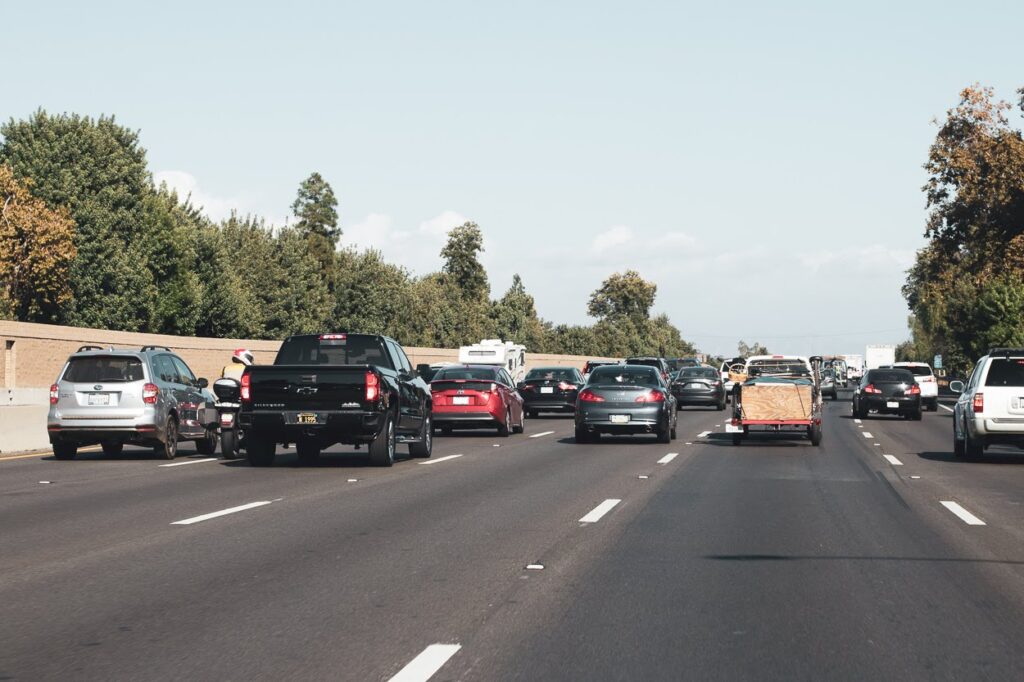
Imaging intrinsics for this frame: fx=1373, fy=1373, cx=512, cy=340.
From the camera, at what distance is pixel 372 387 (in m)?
19.2

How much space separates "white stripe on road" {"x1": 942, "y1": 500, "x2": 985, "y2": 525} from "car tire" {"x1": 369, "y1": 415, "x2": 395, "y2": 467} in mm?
7922

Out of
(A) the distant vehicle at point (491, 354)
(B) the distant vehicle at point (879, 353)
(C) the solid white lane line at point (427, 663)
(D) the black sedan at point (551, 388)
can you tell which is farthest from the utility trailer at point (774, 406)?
(B) the distant vehicle at point (879, 353)

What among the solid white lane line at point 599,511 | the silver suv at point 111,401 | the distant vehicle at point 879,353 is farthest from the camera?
the distant vehicle at point 879,353

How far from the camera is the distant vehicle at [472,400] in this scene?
29.0m

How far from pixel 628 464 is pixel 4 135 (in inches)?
1917

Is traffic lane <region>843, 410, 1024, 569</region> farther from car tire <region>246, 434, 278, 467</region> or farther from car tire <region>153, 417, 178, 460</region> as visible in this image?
car tire <region>153, 417, 178, 460</region>

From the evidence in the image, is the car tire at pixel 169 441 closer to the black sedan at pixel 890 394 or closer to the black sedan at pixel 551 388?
the black sedan at pixel 551 388

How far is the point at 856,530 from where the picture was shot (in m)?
12.4

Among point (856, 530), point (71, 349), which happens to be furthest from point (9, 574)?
point (71, 349)

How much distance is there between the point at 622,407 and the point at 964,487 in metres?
10.00

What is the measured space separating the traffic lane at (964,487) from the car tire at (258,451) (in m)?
9.04

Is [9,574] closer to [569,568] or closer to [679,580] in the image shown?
[569,568]

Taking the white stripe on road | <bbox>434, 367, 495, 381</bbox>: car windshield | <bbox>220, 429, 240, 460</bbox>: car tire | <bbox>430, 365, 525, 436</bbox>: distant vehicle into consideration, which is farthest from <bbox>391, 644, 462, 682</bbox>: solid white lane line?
<bbox>434, 367, 495, 381</bbox>: car windshield

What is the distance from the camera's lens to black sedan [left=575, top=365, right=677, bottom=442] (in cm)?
2644
